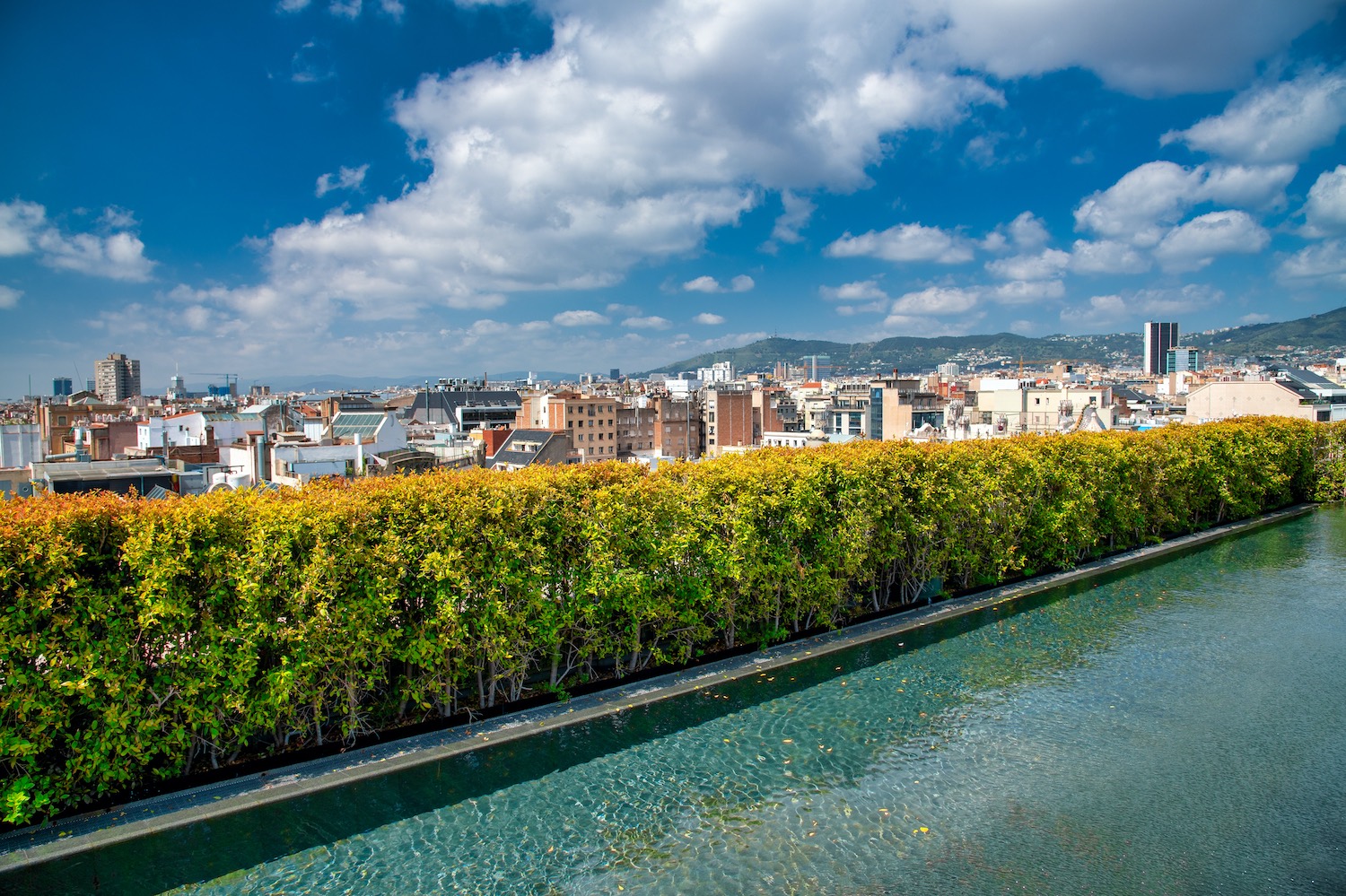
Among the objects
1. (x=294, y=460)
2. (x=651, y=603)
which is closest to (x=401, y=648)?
(x=651, y=603)

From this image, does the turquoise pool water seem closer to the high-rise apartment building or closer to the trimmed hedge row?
the trimmed hedge row

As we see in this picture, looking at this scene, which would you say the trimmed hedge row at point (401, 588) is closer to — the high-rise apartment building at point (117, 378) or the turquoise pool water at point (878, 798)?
the turquoise pool water at point (878, 798)

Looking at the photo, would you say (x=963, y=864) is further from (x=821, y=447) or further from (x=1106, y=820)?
(x=821, y=447)

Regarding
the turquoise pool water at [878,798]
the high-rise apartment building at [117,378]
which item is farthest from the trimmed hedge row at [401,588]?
the high-rise apartment building at [117,378]

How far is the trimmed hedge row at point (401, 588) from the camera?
1002 cm

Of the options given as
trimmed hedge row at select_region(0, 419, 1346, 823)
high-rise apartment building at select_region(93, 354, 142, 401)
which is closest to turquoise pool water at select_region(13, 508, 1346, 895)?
trimmed hedge row at select_region(0, 419, 1346, 823)

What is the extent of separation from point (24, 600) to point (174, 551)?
168 centimetres

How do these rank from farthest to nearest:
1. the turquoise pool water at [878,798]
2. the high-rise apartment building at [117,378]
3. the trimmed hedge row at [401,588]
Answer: the high-rise apartment building at [117,378] < the trimmed hedge row at [401,588] < the turquoise pool water at [878,798]

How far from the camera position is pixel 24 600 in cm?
957

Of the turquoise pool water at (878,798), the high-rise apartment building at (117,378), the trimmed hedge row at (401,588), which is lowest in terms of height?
the turquoise pool water at (878,798)

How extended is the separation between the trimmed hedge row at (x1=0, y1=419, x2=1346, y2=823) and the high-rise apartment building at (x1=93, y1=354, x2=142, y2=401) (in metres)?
186

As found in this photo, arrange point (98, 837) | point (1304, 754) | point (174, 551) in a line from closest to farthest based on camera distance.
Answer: point (98, 837)
point (174, 551)
point (1304, 754)

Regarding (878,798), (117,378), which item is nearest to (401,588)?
(878,798)

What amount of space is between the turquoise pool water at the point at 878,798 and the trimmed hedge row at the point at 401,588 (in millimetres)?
1549
